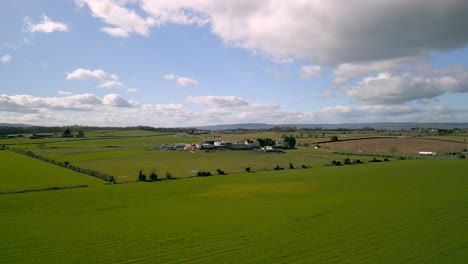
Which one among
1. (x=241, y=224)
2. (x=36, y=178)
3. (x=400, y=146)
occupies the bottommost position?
(x=241, y=224)

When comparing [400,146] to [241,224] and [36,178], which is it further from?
[36,178]

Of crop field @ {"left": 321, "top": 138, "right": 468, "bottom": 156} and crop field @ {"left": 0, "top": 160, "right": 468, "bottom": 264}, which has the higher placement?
crop field @ {"left": 321, "top": 138, "right": 468, "bottom": 156}

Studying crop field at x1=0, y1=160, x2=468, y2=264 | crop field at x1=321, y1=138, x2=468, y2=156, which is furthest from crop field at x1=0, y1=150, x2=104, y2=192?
crop field at x1=321, y1=138, x2=468, y2=156

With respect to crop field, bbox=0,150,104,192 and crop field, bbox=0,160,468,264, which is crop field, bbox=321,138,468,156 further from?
crop field, bbox=0,150,104,192

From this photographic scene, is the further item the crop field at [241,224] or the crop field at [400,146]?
Result: the crop field at [400,146]

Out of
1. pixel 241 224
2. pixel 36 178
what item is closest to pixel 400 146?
pixel 241 224

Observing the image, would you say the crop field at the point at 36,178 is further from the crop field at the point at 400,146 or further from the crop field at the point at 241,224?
the crop field at the point at 400,146

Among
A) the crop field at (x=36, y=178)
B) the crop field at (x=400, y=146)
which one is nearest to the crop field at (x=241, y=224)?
the crop field at (x=36, y=178)
